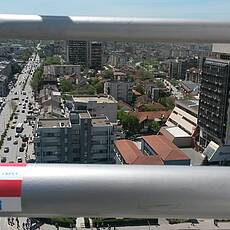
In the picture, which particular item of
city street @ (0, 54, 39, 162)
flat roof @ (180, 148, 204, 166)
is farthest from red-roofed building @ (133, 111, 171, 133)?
city street @ (0, 54, 39, 162)

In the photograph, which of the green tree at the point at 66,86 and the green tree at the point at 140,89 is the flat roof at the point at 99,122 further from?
the green tree at the point at 140,89

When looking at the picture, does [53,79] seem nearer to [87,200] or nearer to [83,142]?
[83,142]

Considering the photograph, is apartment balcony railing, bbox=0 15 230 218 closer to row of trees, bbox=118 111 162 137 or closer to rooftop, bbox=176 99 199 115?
rooftop, bbox=176 99 199 115

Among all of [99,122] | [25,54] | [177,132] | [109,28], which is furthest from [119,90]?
[25,54]

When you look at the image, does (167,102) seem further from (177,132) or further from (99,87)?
(177,132)

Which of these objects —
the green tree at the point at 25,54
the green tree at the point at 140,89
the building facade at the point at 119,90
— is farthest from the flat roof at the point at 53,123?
the green tree at the point at 25,54

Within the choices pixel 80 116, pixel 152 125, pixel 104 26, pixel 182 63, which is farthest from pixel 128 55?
pixel 104 26
